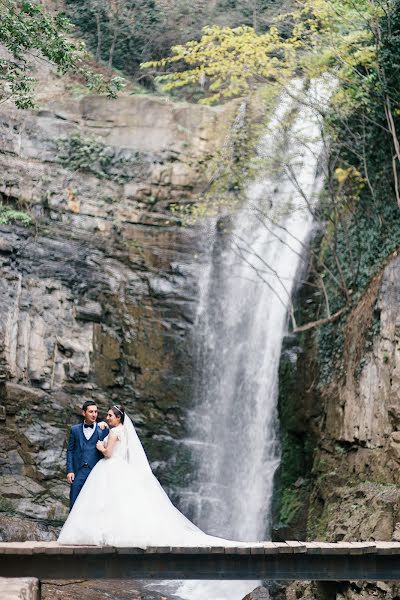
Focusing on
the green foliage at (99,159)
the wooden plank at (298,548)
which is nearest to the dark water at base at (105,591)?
the wooden plank at (298,548)

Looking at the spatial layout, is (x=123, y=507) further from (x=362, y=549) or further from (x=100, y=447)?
(x=362, y=549)

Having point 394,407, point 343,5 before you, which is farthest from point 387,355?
point 343,5

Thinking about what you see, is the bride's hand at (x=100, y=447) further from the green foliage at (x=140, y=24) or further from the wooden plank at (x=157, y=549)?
the green foliage at (x=140, y=24)

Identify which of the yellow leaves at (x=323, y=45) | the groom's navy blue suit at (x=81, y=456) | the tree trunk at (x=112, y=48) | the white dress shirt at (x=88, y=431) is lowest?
the groom's navy blue suit at (x=81, y=456)

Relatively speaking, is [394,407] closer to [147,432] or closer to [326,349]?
[326,349]

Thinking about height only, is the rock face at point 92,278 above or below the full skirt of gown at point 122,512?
above

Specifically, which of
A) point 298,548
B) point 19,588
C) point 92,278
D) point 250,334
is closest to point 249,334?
point 250,334

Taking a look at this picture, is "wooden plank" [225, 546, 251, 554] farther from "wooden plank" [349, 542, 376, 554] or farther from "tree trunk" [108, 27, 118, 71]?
"tree trunk" [108, 27, 118, 71]

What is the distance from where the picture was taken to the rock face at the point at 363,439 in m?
11.9

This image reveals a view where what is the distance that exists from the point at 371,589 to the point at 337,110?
924cm

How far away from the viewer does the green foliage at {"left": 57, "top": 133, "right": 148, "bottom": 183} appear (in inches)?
838

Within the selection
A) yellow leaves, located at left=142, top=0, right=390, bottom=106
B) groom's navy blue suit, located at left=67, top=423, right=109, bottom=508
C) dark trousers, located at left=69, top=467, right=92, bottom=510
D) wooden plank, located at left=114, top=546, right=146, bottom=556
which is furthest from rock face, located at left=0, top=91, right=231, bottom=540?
wooden plank, located at left=114, top=546, right=146, bottom=556

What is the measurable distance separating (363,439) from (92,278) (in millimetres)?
8557

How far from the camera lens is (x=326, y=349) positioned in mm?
15539
